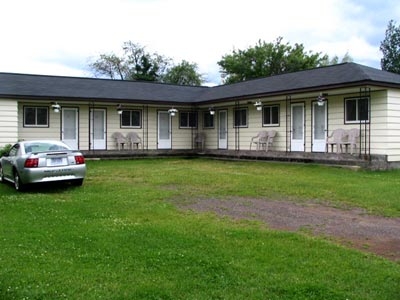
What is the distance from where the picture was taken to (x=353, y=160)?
1652 cm

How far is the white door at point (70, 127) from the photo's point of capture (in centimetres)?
2239

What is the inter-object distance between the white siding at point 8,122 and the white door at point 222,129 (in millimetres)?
10462

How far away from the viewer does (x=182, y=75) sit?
56.9 meters

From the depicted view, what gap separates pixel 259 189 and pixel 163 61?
49.5 meters

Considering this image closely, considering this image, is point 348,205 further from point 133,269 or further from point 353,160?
point 353,160

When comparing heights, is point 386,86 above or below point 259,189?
above

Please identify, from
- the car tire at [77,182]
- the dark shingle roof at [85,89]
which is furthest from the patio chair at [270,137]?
the car tire at [77,182]

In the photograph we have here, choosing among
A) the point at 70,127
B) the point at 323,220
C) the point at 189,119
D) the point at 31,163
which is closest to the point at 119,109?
the point at 70,127

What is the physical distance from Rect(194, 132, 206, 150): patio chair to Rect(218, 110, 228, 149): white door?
1346mm

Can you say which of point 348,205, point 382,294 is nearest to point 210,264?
point 382,294

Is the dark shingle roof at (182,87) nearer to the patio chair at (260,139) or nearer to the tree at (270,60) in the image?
the patio chair at (260,139)

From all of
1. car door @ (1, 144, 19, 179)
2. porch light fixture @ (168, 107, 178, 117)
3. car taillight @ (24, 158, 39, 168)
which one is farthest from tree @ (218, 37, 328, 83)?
car taillight @ (24, 158, 39, 168)

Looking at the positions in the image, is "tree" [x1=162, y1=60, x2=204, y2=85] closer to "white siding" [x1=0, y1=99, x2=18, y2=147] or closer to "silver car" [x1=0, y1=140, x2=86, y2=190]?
"white siding" [x1=0, y1=99, x2=18, y2=147]

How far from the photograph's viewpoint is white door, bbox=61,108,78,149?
22391mm
